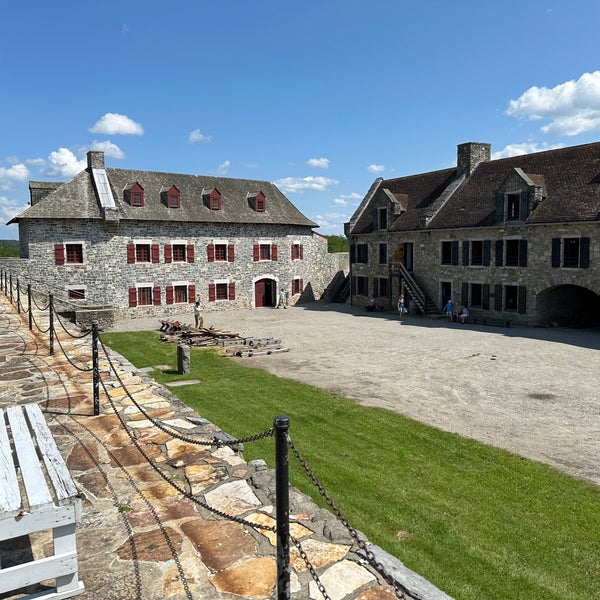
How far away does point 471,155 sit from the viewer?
29328mm

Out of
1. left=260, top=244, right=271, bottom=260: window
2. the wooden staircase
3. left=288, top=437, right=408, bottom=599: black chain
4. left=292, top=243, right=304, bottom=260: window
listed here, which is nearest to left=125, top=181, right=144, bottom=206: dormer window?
left=260, top=244, right=271, bottom=260: window

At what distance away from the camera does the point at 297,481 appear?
7.69m

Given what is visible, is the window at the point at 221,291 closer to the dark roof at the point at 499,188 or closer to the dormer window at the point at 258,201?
the dormer window at the point at 258,201

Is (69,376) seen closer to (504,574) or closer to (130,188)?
(504,574)

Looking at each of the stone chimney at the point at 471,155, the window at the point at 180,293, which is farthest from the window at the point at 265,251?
the stone chimney at the point at 471,155

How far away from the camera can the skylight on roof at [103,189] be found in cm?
2897

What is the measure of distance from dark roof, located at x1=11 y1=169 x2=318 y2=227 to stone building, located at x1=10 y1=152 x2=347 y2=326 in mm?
66

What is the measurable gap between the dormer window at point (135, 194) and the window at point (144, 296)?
5.07 m

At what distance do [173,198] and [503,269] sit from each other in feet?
63.9

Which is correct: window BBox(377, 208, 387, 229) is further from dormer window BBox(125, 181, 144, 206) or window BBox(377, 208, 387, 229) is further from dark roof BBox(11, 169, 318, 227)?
dormer window BBox(125, 181, 144, 206)

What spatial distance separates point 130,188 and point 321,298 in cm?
1579

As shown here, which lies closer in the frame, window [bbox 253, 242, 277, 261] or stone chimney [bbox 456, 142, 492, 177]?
stone chimney [bbox 456, 142, 492, 177]

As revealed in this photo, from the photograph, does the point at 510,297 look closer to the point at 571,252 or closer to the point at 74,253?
the point at 571,252

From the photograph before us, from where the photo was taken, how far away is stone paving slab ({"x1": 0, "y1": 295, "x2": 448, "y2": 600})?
142 inches
